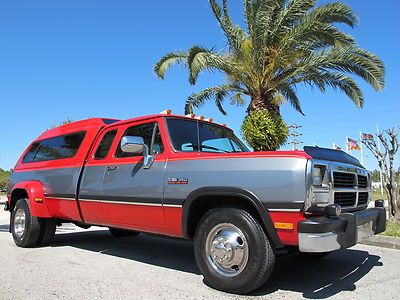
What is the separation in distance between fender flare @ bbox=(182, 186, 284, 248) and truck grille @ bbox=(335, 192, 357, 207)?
0.85m

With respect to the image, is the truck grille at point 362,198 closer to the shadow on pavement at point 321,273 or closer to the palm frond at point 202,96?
the shadow on pavement at point 321,273

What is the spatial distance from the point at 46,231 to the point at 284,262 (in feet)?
13.8

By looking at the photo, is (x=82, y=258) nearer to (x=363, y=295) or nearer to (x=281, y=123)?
(x=363, y=295)

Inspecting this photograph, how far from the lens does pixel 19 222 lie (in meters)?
7.82

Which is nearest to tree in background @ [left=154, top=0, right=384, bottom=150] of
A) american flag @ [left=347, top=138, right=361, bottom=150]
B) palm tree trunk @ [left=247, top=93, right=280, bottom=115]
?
palm tree trunk @ [left=247, top=93, right=280, bottom=115]

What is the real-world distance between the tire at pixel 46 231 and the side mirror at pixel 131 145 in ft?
9.95

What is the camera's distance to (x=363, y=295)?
14.5 feet

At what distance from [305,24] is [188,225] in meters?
10.1

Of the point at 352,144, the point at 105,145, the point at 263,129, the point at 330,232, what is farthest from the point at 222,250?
the point at 352,144

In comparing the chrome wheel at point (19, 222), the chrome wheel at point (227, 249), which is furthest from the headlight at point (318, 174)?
the chrome wheel at point (19, 222)

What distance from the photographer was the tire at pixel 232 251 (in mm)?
4301

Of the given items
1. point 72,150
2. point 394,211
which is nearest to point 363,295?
point 72,150

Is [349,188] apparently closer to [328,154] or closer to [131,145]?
[328,154]

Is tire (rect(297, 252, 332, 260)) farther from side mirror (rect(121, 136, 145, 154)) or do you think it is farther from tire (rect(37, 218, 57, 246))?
tire (rect(37, 218, 57, 246))
